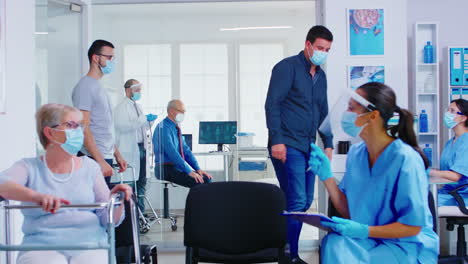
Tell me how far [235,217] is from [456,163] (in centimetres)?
194

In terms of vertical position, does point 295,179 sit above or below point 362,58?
below

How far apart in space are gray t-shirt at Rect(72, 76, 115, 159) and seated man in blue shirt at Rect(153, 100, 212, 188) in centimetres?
89

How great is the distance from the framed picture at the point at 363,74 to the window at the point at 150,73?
1.45m

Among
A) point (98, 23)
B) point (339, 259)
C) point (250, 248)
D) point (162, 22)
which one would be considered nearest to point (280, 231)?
point (250, 248)

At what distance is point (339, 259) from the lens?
2.02 metres

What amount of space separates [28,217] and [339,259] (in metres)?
1.24

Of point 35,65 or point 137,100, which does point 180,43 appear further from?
point 35,65

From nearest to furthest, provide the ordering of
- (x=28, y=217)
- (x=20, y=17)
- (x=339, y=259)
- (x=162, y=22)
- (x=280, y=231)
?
(x=339, y=259)
(x=28, y=217)
(x=280, y=231)
(x=20, y=17)
(x=162, y=22)

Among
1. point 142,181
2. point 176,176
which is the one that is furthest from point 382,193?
point 176,176

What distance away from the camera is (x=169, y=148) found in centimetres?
480

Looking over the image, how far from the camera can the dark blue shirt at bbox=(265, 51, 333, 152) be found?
339 cm

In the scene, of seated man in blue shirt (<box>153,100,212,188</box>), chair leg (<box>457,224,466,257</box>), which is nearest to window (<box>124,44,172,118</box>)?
seated man in blue shirt (<box>153,100,212,188</box>)

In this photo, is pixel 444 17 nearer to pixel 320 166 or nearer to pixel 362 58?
pixel 362 58

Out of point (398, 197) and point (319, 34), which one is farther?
point (319, 34)
